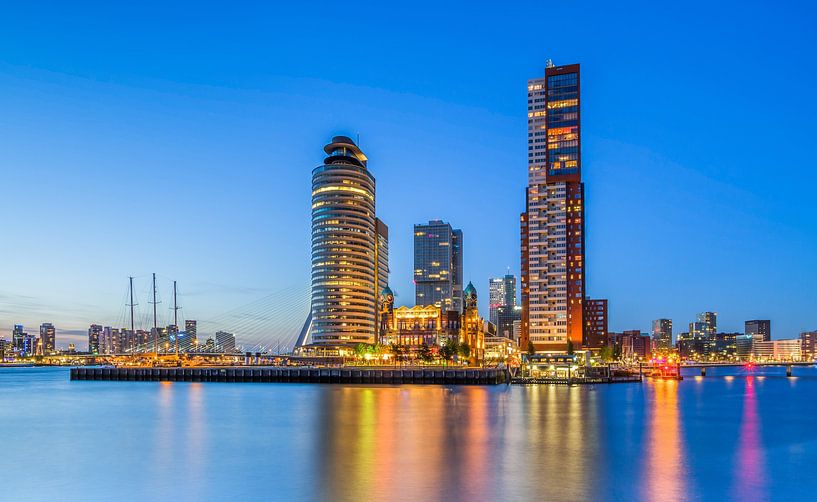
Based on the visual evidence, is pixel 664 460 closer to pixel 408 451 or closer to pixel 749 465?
pixel 749 465

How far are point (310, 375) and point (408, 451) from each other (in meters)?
118

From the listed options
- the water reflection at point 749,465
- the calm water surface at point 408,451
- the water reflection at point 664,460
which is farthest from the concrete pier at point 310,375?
the water reflection at point 749,465

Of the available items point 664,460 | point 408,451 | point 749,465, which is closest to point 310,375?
point 408,451

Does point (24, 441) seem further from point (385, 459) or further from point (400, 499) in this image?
point (400, 499)

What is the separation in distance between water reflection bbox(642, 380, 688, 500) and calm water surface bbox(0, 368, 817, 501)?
0.62 feet

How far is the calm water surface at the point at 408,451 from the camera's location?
43.2 m

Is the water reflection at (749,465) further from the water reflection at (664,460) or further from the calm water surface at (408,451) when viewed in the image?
the water reflection at (664,460)

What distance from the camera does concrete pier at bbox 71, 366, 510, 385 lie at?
157875 millimetres

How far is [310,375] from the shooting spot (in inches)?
6713

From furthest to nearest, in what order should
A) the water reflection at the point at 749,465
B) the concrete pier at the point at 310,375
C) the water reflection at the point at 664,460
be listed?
the concrete pier at the point at 310,375 < the water reflection at the point at 749,465 < the water reflection at the point at 664,460

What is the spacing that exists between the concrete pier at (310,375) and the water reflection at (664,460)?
67.7 m

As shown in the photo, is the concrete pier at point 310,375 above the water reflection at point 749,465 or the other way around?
the other way around

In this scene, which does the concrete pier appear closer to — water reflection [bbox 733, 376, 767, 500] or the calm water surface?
the calm water surface

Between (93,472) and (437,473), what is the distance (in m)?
23.3
